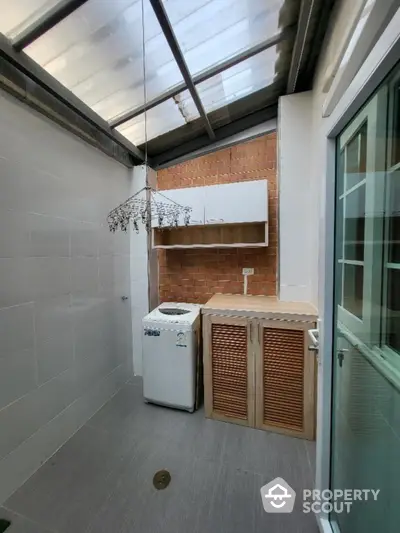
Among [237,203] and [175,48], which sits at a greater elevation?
[175,48]

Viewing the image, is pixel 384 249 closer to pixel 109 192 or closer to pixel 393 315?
pixel 393 315

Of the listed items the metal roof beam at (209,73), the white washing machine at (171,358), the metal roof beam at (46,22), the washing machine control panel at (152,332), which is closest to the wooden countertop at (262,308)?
the white washing machine at (171,358)

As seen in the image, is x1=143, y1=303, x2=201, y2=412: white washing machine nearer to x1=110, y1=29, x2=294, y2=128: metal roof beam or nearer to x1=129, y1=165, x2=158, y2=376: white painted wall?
x1=129, y1=165, x2=158, y2=376: white painted wall

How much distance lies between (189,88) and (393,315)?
206cm

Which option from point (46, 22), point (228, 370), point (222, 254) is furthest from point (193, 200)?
point (228, 370)

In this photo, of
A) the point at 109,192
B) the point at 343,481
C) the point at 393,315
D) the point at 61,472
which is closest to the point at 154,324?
the point at 61,472

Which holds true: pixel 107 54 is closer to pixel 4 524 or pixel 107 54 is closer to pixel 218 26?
pixel 218 26

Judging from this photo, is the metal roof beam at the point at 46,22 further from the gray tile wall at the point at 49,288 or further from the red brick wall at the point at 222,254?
the red brick wall at the point at 222,254

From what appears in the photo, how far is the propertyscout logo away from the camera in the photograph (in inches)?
42.6

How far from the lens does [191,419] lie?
2184 mm

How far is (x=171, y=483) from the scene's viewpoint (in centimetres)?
155

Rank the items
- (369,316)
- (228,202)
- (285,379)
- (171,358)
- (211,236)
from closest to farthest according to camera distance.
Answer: (369,316) → (285,379) → (171,358) → (228,202) → (211,236)

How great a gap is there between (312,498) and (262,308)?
4.01 ft

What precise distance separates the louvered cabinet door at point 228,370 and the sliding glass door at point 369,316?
85 centimetres
